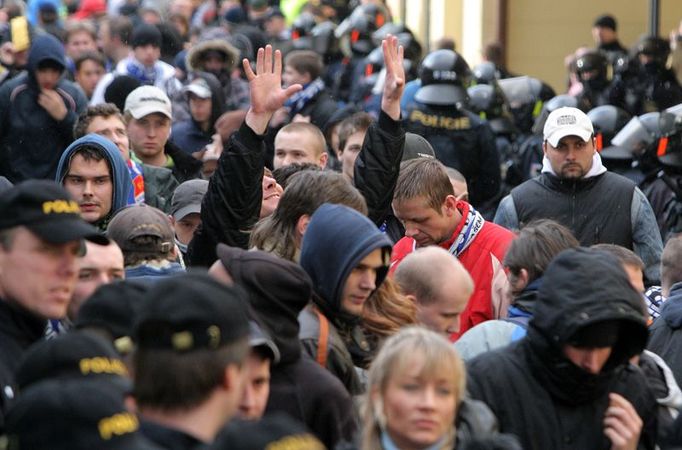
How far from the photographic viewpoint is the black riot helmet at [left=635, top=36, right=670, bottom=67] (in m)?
14.9

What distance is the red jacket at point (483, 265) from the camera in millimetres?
6695

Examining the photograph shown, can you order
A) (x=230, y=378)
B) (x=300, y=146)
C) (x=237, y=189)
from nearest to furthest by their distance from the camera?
1. (x=230, y=378)
2. (x=237, y=189)
3. (x=300, y=146)

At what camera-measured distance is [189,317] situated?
360 cm

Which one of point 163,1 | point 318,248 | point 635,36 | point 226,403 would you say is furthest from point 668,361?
point 163,1

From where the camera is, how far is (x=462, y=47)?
20.9 m

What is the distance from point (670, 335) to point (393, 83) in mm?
1586

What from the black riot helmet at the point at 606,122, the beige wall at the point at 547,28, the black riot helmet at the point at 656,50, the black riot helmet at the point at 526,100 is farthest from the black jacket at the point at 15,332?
the beige wall at the point at 547,28

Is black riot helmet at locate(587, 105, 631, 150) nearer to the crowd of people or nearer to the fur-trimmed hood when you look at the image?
the crowd of people

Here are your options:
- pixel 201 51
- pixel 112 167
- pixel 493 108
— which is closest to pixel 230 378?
pixel 112 167

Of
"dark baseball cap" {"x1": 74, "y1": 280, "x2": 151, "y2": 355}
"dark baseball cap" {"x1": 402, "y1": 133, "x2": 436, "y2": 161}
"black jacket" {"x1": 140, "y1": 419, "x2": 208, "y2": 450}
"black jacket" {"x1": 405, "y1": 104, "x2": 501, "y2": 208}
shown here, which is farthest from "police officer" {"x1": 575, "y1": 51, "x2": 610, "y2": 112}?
"black jacket" {"x1": 140, "y1": 419, "x2": 208, "y2": 450}

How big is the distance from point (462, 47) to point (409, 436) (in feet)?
55.8

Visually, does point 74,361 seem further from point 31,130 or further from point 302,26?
point 302,26

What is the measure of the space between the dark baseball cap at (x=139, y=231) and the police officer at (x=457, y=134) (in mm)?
4718

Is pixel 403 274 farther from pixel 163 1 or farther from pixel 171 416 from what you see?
pixel 163 1
